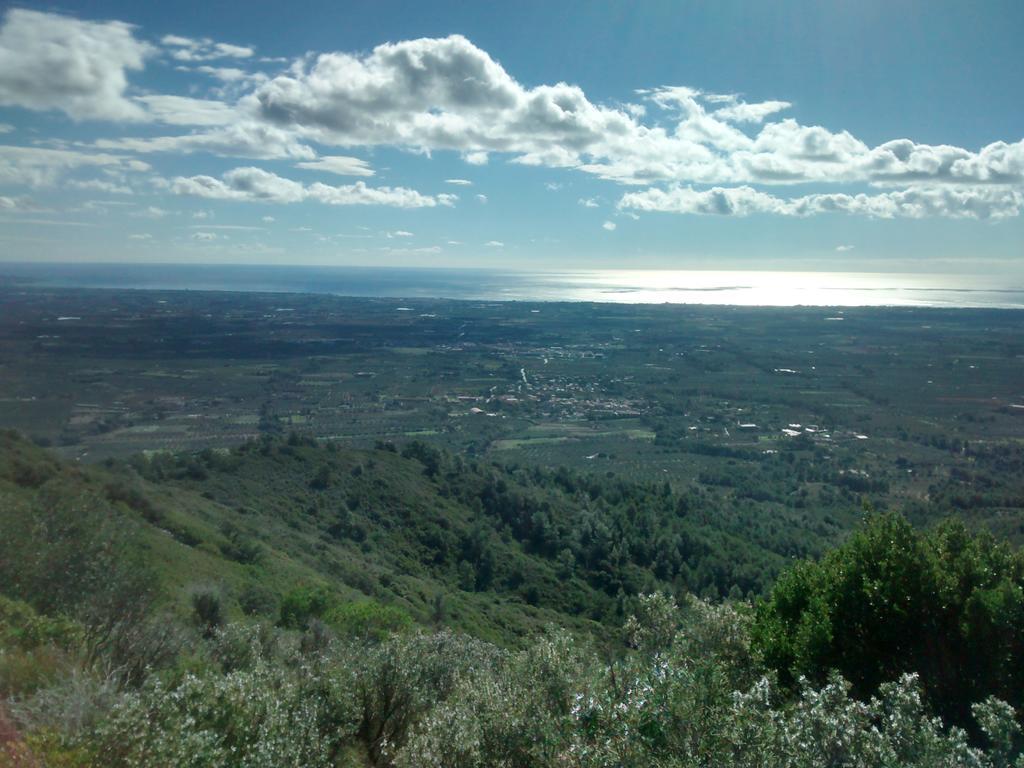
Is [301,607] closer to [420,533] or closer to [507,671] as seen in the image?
[507,671]

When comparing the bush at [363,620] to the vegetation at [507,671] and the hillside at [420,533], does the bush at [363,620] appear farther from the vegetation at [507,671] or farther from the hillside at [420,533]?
the hillside at [420,533]

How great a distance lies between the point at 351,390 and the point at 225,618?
50425mm

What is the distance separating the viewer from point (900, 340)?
82438mm

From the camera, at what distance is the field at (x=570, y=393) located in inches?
1635

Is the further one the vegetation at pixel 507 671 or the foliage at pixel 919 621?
the foliage at pixel 919 621

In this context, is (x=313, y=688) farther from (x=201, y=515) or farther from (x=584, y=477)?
(x=584, y=477)

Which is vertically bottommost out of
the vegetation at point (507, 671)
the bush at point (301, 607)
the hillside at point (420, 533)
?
the hillside at point (420, 533)

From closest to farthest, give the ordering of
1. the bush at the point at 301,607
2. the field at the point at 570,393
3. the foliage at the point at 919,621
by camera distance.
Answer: the foliage at the point at 919,621
the bush at the point at 301,607
the field at the point at 570,393

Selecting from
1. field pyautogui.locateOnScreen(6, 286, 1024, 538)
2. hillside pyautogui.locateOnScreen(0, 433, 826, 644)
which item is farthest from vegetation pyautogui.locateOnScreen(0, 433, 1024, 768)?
field pyautogui.locateOnScreen(6, 286, 1024, 538)

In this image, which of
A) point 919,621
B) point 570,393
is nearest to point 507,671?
point 919,621

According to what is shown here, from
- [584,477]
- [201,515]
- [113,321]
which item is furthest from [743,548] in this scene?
[113,321]

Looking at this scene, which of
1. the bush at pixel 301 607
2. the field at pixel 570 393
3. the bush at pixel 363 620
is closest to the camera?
the bush at pixel 363 620

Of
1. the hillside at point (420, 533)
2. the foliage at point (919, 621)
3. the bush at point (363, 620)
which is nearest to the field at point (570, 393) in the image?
Result: the hillside at point (420, 533)

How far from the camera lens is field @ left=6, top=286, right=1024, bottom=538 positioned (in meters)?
41.5
